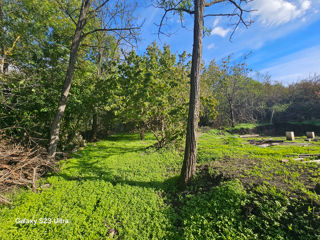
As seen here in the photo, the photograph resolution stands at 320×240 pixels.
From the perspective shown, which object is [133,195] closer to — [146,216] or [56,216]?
[146,216]

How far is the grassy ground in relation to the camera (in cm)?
238

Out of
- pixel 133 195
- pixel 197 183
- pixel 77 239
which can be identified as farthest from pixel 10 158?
pixel 197 183

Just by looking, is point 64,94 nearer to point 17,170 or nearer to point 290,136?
point 17,170

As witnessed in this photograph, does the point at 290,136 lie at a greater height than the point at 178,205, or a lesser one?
greater

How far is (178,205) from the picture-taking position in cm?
342

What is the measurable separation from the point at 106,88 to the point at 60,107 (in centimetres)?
244

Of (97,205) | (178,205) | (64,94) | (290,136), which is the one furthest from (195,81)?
(290,136)

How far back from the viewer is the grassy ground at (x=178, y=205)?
7.80ft

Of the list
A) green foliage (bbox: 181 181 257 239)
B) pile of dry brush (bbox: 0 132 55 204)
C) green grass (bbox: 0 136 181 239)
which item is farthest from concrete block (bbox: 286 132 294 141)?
pile of dry brush (bbox: 0 132 55 204)

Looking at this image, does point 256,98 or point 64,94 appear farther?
point 256,98

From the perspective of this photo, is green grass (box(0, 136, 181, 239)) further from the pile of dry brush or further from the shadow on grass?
the pile of dry brush

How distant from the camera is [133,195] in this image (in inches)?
147

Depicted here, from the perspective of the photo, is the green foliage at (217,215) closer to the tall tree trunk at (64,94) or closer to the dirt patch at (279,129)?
the tall tree trunk at (64,94)

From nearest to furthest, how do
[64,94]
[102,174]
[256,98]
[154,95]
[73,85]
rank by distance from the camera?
[102,174] < [64,94] < [154,95] < [73,85] < [256,98]
